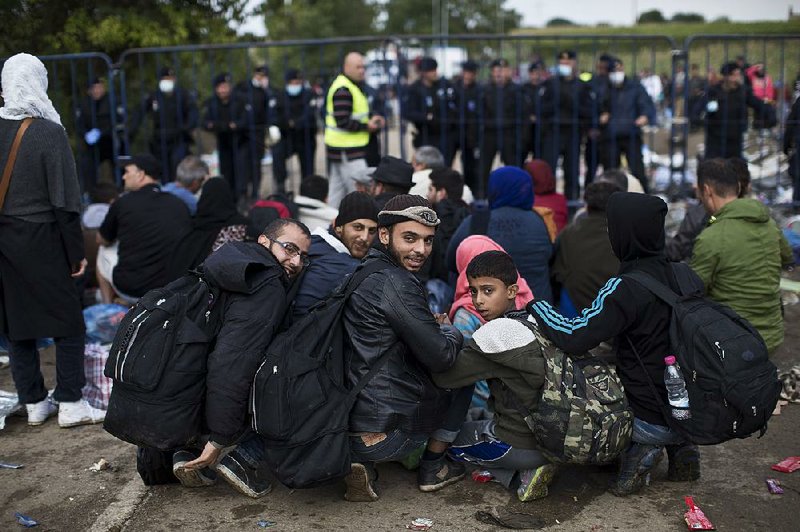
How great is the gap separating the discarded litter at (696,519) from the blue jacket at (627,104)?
279 inches

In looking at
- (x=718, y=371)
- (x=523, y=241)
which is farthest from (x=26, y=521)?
(x=523, y=241)

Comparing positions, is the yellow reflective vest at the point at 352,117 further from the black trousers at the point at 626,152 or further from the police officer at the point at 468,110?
the black trousers at the point at 626,152

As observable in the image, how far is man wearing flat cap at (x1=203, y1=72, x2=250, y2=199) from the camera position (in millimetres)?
11156

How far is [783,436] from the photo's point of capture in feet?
16.7

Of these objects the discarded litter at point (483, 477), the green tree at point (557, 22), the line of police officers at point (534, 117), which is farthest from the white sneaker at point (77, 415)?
A: the green tree at point (557, 22)

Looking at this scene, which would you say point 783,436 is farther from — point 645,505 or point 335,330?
point 335,330

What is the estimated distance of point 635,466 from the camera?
14.4 ft

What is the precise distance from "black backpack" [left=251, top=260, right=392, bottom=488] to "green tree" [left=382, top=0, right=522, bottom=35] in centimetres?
5104

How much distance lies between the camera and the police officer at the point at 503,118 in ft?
34.7

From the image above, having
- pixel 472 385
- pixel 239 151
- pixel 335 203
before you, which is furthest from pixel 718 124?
pixel 472 385

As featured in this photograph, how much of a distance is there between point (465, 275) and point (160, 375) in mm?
1777

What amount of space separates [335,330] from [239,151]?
7.50m

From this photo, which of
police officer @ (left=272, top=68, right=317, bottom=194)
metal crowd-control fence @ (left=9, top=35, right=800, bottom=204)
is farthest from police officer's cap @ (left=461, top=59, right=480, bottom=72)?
police officer @ (left=272, top=68, right=317, bottom=194)

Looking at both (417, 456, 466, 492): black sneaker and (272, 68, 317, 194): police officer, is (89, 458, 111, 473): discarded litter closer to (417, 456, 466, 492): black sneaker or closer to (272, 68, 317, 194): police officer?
(417, 456, 466, 492): black sneaker
